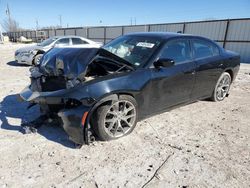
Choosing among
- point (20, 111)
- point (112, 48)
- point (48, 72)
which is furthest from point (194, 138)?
point (20, 111)

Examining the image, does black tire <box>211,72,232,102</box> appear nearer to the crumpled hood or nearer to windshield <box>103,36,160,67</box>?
windshield <box>103,36,160,67</box>

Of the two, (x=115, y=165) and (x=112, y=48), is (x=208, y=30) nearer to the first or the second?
(x=112, y=48)

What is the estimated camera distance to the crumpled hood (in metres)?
3.35

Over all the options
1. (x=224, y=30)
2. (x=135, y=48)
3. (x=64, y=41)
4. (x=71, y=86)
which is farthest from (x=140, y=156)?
(x=224, y=30)

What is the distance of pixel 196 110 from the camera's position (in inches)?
191

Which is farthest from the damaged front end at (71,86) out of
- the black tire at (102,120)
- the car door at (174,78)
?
the car door at (174,78)

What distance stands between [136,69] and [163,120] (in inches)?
49.2

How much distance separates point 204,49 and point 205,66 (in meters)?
0.42

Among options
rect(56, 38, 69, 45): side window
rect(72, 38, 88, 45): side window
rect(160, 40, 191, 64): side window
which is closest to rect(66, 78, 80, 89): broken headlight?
rect(160, 40, 191, 64): side window

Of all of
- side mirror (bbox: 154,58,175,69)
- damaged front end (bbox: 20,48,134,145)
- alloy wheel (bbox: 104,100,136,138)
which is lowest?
alloy wheel (bbox: 104,100,136,138)

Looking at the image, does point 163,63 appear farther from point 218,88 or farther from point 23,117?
point 23,117

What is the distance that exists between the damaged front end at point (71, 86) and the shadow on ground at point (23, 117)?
0.34 m

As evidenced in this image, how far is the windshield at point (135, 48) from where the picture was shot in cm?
380

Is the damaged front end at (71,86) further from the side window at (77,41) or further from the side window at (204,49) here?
the side window at (77,41)
